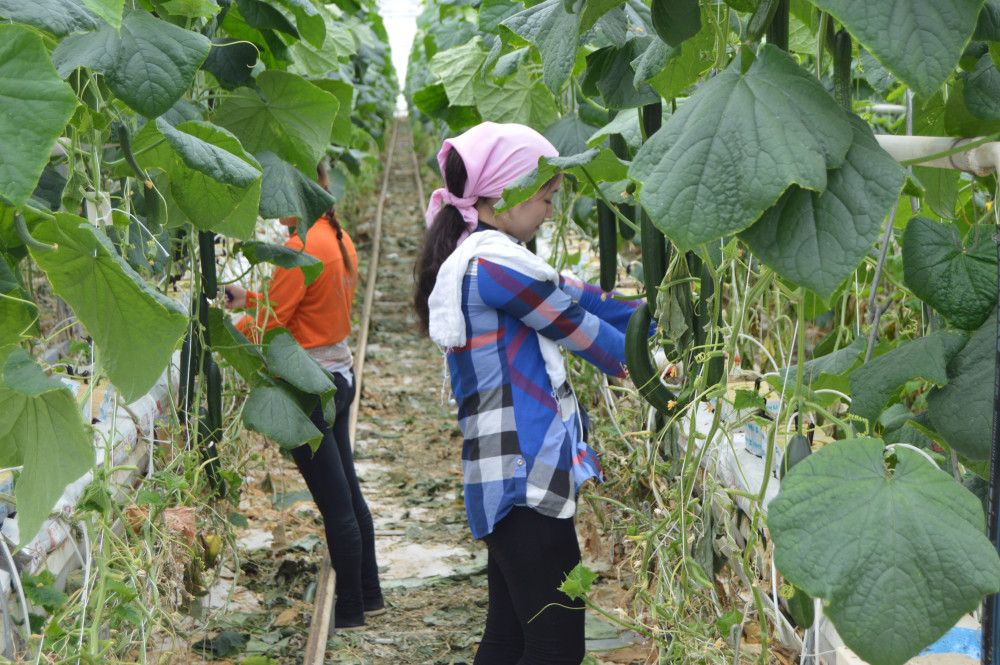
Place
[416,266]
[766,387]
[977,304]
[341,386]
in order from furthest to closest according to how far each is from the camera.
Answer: [341,386]
[766,387]
[416,266]
[977,304]

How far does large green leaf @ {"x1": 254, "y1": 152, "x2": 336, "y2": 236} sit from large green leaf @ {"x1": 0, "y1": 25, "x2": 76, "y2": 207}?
1383mm

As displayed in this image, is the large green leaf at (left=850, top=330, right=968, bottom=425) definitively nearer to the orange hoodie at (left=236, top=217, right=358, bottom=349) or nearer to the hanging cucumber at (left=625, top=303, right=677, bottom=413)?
the hanging cucumber at (left=625, top=303, right=677, bottom=413)

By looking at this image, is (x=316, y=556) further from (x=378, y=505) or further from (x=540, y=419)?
(x=540, y=419)

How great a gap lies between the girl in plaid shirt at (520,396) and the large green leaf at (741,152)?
4.65ft

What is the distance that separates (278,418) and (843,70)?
2020 mm

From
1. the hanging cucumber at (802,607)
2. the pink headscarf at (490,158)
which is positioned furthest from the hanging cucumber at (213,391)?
the hanging cucumber at (802,607)

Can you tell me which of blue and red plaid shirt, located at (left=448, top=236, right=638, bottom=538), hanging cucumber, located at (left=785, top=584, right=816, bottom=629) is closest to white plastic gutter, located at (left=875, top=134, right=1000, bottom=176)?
hanging cucumber, located at (left=785, top=584, right=816, bottom=629)

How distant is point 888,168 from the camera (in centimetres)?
96

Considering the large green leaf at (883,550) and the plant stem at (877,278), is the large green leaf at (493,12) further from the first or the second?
the large green leaf at (883,550)

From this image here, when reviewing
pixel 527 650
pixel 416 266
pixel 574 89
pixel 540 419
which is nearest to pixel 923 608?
pixel 540 419

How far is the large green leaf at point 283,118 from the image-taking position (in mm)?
2613

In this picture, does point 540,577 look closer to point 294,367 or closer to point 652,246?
point 294,367

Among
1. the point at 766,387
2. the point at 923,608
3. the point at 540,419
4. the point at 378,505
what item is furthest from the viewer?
the point at 378,505

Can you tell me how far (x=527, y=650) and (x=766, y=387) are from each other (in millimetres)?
1228
